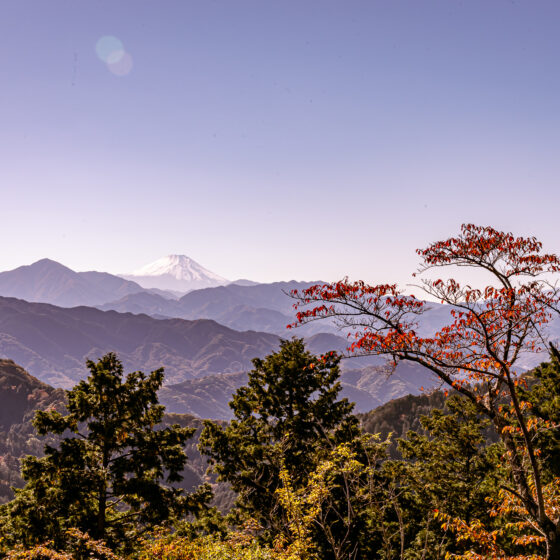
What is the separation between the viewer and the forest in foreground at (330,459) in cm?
856

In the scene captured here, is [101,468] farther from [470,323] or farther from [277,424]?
[470,323]

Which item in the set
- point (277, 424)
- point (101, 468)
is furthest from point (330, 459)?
point (101, 468)

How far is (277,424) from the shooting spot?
2005 cm

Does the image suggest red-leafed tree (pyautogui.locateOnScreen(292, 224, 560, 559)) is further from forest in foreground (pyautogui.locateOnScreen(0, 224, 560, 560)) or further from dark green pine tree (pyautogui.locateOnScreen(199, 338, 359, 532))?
dark green pine tree (pyautogui.locateOnScreen(199, 338, 359, 532))

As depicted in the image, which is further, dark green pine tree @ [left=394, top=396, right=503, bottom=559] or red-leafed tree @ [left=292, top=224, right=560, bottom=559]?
dark green pine tree @ [left=394, top=396, right=503, bottom=559]

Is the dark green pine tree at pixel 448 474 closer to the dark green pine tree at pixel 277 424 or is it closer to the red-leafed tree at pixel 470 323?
the dark green pine tree at pixel 277 424

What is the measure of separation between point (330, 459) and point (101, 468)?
901cm

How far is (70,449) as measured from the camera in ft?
48.4

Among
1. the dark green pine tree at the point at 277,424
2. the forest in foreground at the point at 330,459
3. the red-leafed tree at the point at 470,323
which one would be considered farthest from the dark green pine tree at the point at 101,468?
the red-leafed tree at the point at 470,323

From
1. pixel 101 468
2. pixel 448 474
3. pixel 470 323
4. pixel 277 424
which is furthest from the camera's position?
pixel 448 474

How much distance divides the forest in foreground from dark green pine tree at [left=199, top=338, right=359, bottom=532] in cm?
8

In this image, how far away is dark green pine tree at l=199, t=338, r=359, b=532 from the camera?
18734 millimetres

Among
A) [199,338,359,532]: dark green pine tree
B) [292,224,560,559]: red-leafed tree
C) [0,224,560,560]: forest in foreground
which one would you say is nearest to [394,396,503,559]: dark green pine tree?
[0,224,560,560]: forest in foreground

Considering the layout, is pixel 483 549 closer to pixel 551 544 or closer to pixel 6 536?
pixel 551 544
